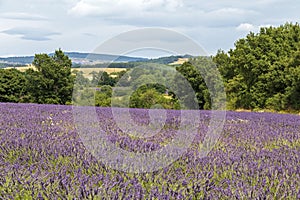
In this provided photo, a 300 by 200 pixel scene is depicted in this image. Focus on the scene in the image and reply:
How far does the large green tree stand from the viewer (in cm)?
4147

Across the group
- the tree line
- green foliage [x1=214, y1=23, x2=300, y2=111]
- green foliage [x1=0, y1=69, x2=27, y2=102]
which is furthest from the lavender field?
green foliage [x1=0, y1=69, x2=27, y2=102]

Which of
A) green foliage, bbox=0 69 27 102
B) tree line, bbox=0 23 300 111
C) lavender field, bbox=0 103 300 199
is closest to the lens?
lavender field, bbox=0 103 300 199

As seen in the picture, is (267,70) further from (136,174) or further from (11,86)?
(136,174)

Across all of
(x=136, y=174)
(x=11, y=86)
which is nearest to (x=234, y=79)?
(x=11, y=86)

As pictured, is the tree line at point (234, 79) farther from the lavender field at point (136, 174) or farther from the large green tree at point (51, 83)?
the lavender field at point (136, 174)

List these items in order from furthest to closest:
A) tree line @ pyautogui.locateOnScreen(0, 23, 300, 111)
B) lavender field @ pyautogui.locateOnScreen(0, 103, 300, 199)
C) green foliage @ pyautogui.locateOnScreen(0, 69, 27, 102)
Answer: green foliage @ pyautogui.locateOnScreen(0, 69, 27, 102) → tree line @ pyautogui.locateOnScreen(0, 23, 300, 111) → lavender field @ pyautogui.locateOnScreen(0, 103, 300, 199)

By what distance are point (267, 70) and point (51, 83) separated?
21.5 m

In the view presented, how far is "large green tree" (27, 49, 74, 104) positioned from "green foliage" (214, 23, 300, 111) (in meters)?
16.5

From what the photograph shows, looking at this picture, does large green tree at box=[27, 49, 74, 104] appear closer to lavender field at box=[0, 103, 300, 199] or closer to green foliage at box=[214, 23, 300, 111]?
green foliage at box=[214, 23, 300, 111]

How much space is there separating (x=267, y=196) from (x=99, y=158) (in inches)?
58.6

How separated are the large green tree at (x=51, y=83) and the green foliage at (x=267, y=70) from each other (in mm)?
16536

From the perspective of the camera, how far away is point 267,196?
240cm

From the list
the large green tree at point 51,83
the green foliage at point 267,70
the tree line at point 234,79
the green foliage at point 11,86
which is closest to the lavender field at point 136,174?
the tree line at point 234,79

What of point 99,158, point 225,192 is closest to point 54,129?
point 99,158
